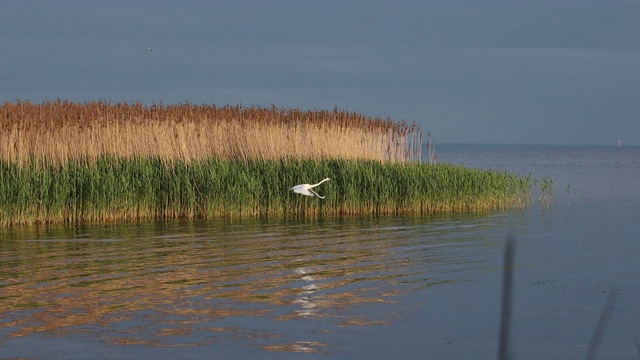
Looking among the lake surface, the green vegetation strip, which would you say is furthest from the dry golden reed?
the lake surface

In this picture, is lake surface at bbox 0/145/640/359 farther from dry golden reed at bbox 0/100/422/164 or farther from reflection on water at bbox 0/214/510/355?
dry golden reed at bbox 0/100/422/164

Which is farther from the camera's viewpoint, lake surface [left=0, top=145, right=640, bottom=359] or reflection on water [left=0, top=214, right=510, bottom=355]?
reflection on water [left=0, top=214, right=510, bottom=355]

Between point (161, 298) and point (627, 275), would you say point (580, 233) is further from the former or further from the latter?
point (161, 298)

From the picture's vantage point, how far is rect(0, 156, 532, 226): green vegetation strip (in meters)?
20.4

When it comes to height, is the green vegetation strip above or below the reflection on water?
above

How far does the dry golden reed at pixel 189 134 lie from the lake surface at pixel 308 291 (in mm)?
2904

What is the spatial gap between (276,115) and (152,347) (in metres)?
17.2

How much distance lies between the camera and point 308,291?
1139 cm

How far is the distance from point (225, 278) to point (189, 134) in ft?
37.2

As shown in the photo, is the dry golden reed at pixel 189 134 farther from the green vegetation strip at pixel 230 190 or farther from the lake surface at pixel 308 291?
the lake surface at pixel 308 291

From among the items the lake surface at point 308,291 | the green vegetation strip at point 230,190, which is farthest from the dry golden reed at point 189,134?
the lake surface at point 308,291

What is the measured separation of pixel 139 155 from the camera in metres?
22.4

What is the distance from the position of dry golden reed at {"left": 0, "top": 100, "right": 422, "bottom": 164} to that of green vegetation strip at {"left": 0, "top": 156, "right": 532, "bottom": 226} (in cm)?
38

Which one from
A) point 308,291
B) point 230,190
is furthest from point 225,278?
point 230,190
